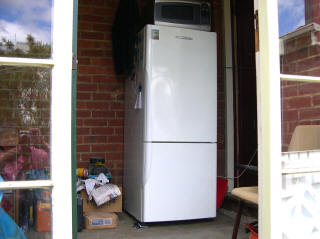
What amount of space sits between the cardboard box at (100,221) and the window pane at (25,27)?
2.09m

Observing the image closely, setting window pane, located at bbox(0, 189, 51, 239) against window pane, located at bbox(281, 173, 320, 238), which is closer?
window pane, located at bbox(0, 189, 51, 239)

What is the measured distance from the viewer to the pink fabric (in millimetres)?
1496

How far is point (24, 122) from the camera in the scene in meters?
1.55

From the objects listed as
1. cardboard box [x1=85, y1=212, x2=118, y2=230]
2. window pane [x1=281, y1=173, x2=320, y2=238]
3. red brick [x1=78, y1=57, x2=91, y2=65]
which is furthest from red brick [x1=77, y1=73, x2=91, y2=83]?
window pane [x1=281, y1=173, x2=320, y2=238]

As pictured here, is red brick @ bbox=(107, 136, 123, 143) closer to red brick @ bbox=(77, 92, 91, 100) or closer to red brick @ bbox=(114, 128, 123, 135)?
red brick @ bbox=(114, 128, 123, 135)

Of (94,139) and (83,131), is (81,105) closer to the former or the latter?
(83,131)

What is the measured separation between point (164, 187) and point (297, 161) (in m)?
1.62

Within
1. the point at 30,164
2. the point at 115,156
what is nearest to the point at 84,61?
the point at 115,156

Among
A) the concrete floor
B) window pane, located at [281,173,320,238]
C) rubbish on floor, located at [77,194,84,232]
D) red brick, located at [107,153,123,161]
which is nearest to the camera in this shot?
window pane, located at [281,173,320,238]

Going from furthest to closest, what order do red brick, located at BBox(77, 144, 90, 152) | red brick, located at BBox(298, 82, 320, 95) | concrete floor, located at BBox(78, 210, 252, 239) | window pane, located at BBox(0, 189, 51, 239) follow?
red brick, located at BBox(77, 144, 90, 152) → concrete floor, located at BBox(78, 210, 252, 239) → red brick, located at BBox(298, 82, 320, 95) → window pane, located at BBox(0, 189, 51, 239)

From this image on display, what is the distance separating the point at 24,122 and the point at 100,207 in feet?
6.93

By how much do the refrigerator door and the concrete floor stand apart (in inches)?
3.8

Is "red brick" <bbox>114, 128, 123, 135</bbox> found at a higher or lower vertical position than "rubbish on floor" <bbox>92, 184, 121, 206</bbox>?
higher

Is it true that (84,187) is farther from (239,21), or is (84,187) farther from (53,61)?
(239,21)
